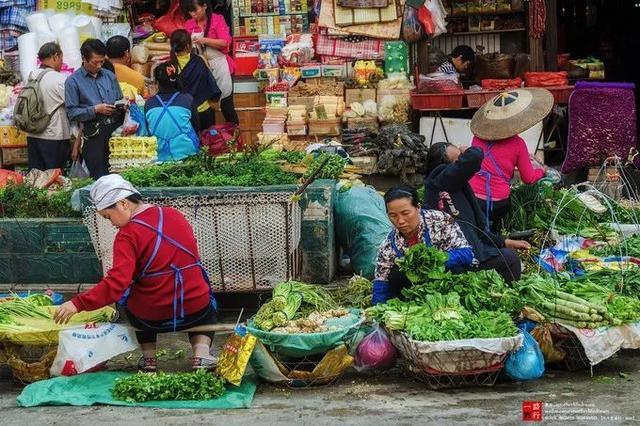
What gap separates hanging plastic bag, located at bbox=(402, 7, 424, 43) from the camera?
13.6 meters

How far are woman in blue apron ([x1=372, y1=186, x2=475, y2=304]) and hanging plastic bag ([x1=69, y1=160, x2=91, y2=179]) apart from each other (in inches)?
188

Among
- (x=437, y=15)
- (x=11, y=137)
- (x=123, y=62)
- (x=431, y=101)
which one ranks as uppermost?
(x=437, y=15)

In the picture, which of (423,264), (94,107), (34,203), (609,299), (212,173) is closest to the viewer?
(423,264)

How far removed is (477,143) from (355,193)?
117 centimetres

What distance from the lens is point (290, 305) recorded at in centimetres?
743

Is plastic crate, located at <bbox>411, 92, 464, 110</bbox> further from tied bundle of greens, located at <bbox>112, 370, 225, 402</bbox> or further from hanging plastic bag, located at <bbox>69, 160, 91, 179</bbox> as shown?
tied bundle of greens, located at <bbox>112, 370, 225, 402</bbox>

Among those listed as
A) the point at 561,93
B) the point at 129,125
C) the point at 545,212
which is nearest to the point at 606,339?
the point at 545,212

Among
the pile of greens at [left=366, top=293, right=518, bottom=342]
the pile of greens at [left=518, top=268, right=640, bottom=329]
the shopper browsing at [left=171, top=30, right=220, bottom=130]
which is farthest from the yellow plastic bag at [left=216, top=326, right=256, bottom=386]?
the shopper browsing at [left=171, top=30, right=220, bottom=130]

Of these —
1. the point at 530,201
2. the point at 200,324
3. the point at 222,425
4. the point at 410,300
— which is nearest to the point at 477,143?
the point at 530,201

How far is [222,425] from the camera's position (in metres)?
6.54

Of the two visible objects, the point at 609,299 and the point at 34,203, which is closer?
the point at 609,299

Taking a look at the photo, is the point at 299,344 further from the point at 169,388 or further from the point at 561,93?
the point at 561,93

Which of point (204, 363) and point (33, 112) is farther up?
point (33, 112)

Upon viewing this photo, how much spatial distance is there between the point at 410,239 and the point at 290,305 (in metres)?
0.90
